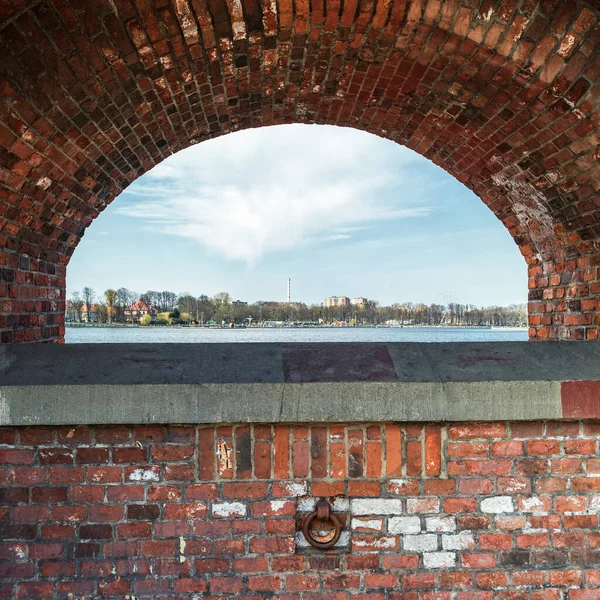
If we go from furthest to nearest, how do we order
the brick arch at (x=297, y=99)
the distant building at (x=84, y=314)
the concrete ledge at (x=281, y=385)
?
1. the distant building at (x=84, y=314)
2. the brick arch at (x=297, y=99)
3. the concrete ledge at (x=281, y=385)

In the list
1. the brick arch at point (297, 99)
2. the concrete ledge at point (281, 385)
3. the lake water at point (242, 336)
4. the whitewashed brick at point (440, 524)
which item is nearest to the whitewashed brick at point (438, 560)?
the whitewashed brick at point (440, 524)

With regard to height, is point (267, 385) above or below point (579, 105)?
below

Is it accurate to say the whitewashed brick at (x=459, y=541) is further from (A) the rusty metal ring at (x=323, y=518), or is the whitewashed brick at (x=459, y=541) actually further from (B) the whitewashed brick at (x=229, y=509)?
(B) the whitewashed brick at (x=229, y=509)

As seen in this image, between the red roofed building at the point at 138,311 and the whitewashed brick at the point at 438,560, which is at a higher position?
the red roofed building at the point at 138,311

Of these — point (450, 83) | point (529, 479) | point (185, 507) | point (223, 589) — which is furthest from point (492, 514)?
point (450, 83)

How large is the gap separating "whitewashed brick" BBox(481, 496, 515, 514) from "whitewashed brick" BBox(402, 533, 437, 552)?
0.99 ft

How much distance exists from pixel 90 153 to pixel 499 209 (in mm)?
3399

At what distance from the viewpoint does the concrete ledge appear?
7.52 ft

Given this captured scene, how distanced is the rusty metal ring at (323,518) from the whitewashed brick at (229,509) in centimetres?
32

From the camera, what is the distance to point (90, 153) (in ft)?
10.7

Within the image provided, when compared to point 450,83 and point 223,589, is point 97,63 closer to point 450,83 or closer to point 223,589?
point 450,83

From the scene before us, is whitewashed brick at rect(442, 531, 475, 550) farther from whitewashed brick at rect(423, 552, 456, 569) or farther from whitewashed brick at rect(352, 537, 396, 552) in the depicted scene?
whitewashed brick at rect(352, 537, 396, 552)

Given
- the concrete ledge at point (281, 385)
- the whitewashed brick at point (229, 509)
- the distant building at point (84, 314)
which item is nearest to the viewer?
the concrete ledge at point (281, 385)

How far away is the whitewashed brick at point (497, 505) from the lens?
246 centimetres
